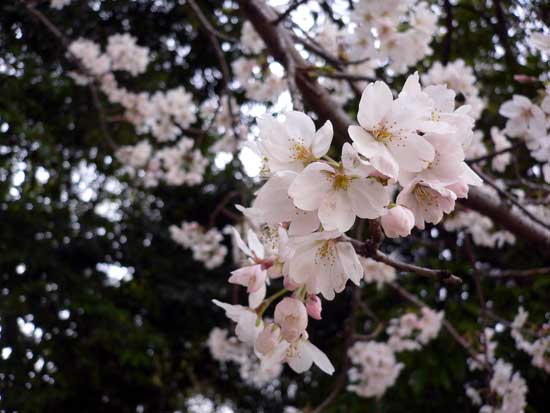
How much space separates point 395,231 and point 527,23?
5.47 feet

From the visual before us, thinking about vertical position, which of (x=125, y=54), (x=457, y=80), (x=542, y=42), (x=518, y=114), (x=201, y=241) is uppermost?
(x=542, y=42)

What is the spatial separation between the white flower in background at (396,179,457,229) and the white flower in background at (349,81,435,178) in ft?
0.12

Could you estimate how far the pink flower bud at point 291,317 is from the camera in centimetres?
79

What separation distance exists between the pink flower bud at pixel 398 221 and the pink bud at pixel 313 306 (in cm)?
20

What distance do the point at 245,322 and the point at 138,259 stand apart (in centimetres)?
344

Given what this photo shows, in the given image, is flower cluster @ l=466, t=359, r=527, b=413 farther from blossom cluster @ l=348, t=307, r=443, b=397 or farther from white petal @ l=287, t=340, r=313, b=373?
white petal @ l=287, t=340, r=313, b=373

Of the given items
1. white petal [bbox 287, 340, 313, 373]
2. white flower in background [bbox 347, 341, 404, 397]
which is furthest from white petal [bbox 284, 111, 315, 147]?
white flower in background [bbox 347, 341, 404, 397]

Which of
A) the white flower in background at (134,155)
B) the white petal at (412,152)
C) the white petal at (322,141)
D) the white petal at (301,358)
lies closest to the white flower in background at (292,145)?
the white petal at (322,141)

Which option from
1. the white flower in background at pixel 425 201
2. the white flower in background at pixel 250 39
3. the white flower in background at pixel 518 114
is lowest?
the white flower in background at pixel 250 39

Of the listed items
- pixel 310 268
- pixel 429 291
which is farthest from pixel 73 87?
pixel 310 268

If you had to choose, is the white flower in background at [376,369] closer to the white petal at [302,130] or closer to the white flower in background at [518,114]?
the white flower in background at [518,114]

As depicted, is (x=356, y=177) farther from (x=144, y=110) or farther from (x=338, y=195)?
(x=144, y=110)

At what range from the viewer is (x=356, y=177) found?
0.67 metres

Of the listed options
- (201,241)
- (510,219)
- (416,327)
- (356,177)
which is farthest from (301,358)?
(201,241)
